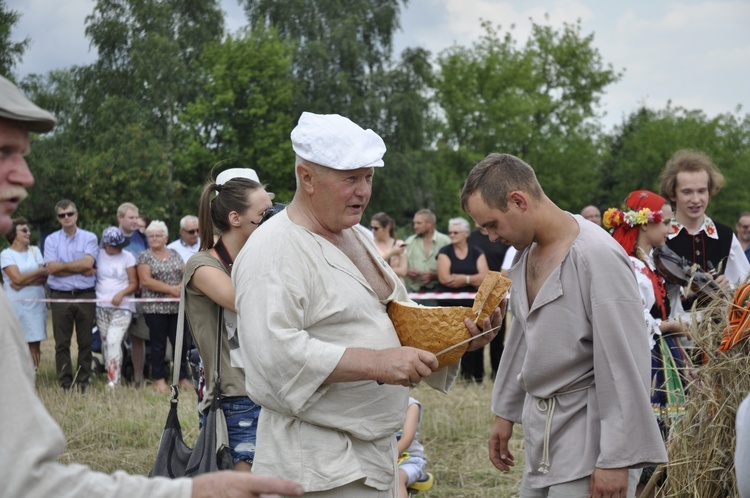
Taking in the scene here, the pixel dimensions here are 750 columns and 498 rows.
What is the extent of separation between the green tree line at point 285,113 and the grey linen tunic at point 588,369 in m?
24.0

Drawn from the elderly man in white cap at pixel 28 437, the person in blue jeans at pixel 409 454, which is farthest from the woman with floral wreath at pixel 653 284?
the elderly man in white cap at pixel 28 437

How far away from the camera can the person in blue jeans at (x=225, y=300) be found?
3.95m

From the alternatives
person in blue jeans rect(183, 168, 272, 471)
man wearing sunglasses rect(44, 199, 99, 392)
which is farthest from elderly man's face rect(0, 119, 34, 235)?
man wearing sunglasses rect(44, 199, 99, 392)

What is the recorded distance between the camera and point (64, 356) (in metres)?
9.84

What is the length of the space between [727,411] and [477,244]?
7.31 metres

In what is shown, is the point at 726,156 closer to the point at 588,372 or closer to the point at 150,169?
the point at 150,169

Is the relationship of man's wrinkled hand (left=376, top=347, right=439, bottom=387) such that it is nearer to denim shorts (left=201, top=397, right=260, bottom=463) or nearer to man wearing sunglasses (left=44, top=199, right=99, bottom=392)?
denim shorts (left=201, top=397, right=260, bottom=463)

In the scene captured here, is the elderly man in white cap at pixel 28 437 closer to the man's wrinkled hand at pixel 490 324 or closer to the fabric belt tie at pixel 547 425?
the man's wrinkled hand at pixel 490 324

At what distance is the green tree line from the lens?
95.7 feet

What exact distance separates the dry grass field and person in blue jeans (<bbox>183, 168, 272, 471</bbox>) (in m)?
2.35

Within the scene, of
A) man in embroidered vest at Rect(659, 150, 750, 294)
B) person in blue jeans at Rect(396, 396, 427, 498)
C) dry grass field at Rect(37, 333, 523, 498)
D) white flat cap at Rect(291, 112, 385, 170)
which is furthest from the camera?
dry grass field at Rect(37, 333, 523, 498)

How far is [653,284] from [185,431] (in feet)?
12.8

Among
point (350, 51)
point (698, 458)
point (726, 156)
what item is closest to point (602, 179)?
point (726, 156)

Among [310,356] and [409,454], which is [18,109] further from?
[409,454]
